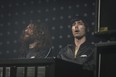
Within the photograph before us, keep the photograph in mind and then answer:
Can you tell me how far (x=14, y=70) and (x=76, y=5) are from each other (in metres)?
0.76

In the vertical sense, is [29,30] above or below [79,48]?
above

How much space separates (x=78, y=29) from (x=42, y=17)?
33 cm

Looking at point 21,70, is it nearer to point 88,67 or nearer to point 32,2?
point 88,67

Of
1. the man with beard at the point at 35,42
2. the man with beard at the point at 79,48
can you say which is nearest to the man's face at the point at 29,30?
the man with beard at the point at 35,42

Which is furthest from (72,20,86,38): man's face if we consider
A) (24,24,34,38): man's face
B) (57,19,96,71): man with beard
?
(24,24,34,38): man's face

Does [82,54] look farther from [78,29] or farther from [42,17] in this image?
[42,17]

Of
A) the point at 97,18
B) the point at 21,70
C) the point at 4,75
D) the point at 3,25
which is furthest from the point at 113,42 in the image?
the point at 3,25

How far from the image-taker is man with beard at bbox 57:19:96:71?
6.38 feet

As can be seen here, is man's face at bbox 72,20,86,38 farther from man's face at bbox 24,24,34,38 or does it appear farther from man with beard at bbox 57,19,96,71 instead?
man's face at bbox 24,24,34,38

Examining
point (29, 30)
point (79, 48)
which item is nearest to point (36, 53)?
point (29, 30)

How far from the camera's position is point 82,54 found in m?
1.98

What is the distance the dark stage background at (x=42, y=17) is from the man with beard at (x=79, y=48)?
4cm

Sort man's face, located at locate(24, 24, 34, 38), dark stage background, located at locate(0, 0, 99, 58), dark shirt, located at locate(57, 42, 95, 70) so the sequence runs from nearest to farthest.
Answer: dark shirt, located at locate(57, 42, 95, 70), dark stage background, located at locate(0, 0, 99, 58), man's face, located at locate(24, 24, 34, 38)

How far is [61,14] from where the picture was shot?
2137mm
